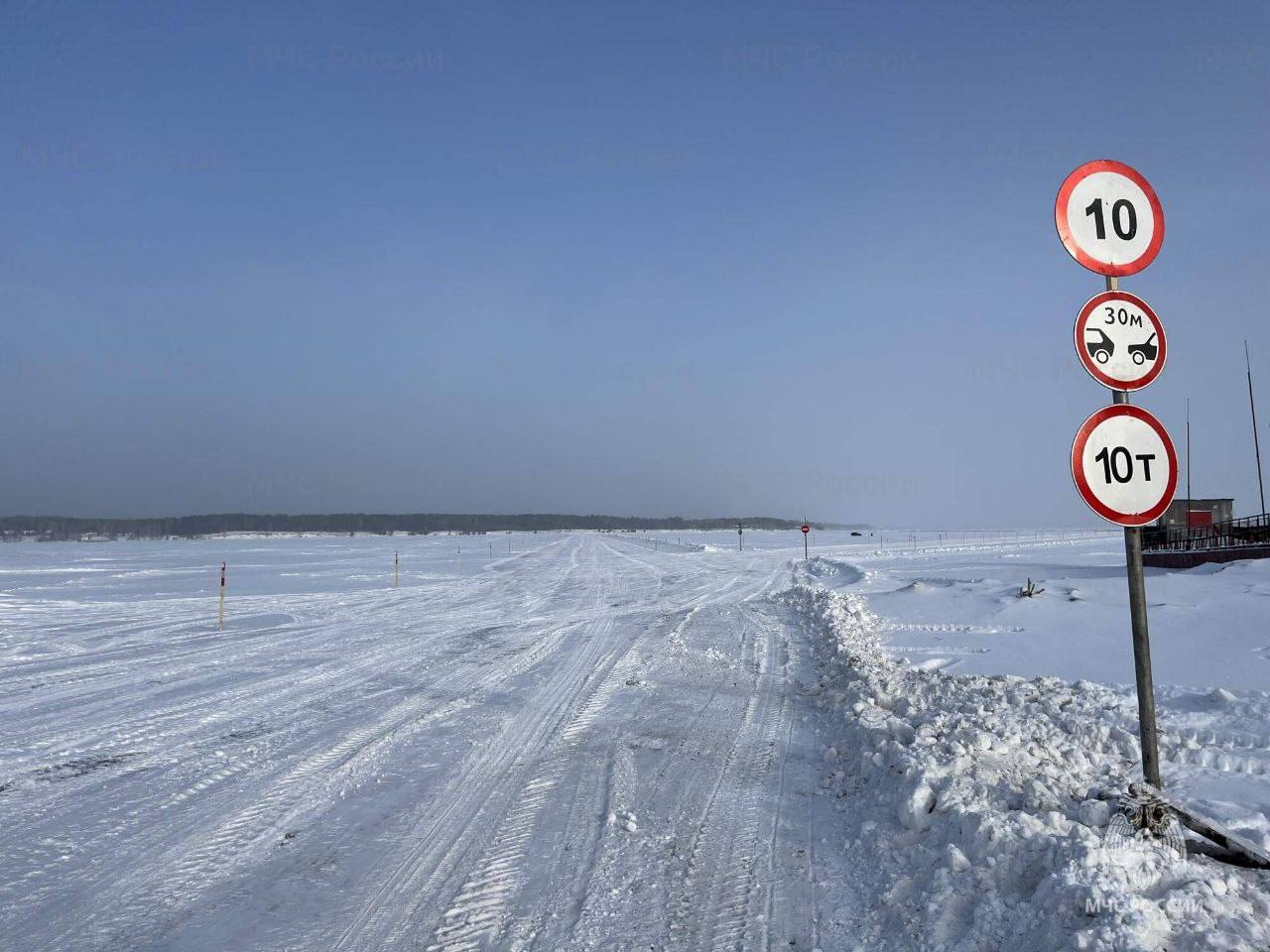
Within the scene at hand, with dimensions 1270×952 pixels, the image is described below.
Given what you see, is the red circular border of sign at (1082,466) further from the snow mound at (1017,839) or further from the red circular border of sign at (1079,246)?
the snow mound at (1017,839)

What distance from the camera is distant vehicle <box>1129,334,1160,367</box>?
381cm

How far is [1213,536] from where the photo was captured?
819 inches

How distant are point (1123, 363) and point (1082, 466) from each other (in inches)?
26.4

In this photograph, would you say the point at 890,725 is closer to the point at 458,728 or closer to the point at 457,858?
the point at 457,858

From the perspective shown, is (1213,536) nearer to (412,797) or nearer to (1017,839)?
(1017,839)

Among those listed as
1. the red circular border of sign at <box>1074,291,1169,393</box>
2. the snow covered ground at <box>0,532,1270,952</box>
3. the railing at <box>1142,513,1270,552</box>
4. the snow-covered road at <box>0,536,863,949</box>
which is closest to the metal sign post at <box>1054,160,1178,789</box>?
the red circular border of sign at <box>1074,291,1169,393</box>

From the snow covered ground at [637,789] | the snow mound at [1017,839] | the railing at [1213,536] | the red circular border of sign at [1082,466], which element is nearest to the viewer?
the snow mound at [1017,839]

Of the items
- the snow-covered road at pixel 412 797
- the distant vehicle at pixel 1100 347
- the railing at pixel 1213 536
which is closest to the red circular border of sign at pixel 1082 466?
the distant vehicle at pixel 1100 347

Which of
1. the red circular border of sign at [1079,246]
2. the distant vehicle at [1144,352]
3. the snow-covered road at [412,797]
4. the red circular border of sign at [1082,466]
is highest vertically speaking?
the red circular border of sign at [1079,246]

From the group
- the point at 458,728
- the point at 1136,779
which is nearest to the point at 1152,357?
the point at 1136,779

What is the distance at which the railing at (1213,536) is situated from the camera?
20078 mm

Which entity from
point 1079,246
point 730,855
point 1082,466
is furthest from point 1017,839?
point 1079,246

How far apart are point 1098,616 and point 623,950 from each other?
11018 millimetres

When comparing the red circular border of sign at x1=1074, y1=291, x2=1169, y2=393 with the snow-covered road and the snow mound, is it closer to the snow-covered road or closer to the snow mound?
the snow mound
